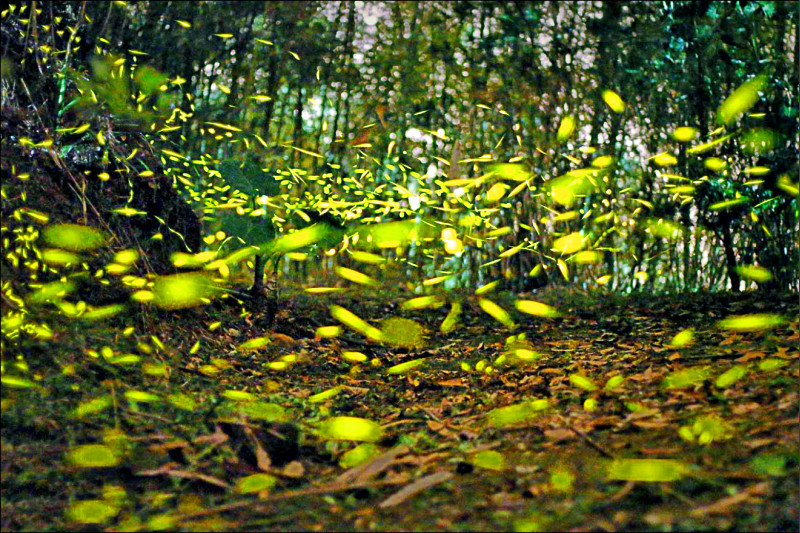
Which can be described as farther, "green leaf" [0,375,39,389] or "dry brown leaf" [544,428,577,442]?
"green leaf" [0,375,39,389]

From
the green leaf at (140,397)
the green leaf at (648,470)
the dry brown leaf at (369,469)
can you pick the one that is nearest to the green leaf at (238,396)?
the green leaf at (140,397)

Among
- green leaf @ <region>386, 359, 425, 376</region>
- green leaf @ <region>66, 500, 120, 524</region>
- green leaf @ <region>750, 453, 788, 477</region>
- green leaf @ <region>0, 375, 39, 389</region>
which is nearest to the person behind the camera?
green leaf @ <region>750, 453, 788, 477</region>

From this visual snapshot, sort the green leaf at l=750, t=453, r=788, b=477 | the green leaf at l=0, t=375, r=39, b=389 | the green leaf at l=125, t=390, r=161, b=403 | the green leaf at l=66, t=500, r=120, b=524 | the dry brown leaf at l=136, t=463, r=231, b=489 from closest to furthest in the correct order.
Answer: the green leaf at l=750, t=453, r=788, b=477
the green leaf at l=66, t=500, r=120, b=524
the dry brown leaf at l=136, t=463, r=231, b=489
the green leaf at l=0, t=375, r=39, b=389
the green leaf at l=125, t=390, r=161, b=403

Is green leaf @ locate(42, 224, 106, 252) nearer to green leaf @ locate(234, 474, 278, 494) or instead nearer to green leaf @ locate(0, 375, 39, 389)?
green leaf @ locate(0, 375, 39, 389)

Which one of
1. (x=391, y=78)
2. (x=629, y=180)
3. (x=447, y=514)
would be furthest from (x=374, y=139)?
(x=447, y=514)

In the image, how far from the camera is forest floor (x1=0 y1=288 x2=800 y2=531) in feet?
3.34

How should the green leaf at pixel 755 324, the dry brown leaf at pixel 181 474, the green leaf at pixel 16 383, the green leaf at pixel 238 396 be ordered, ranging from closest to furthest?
the dry brown leaf at pixel 181 474 < the green leaf at pixel 16 383 < the green leaf at pixel 238 396 < the green leaf at pixel 755 324

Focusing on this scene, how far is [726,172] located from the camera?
8.80 feet

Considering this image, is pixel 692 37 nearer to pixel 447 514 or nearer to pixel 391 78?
pixel 391 78

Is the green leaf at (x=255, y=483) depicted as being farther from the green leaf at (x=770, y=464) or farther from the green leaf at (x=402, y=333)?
the green leaf at (x=402, y=333)

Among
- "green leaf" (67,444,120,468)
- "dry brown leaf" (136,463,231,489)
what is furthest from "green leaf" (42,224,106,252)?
"dry brown leaf" (136,463,231,489)

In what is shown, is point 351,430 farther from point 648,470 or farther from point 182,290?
point 182,290

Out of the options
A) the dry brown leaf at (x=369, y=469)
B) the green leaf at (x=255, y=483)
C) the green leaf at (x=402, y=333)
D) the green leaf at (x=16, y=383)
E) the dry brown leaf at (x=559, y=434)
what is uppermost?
the green leaf at (x=16, y=383)

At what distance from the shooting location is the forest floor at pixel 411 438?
102 cm
